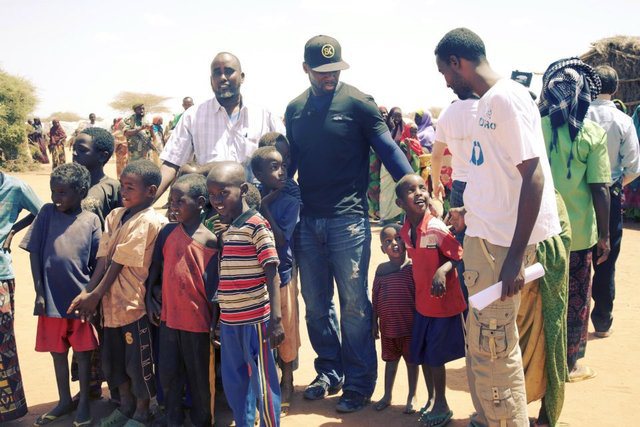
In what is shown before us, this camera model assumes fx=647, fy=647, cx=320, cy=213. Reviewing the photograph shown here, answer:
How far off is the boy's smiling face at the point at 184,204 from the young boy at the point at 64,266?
69cm

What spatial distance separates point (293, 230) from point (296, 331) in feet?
2.28

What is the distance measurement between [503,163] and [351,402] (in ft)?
6.69

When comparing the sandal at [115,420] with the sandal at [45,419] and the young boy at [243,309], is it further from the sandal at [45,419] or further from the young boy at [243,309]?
the young boy at [243,309]

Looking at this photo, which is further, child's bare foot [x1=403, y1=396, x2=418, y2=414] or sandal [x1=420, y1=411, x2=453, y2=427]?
child's bare foot [x1=403, y1=396, x2=418, y2=414]

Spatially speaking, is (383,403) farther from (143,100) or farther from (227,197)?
(143,100)

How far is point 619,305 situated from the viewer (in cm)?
662

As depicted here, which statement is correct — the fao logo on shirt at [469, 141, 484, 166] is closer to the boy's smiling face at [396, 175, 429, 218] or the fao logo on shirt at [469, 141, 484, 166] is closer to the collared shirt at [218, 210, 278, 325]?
the boy's smiling face at [396, 175, 429, 218]

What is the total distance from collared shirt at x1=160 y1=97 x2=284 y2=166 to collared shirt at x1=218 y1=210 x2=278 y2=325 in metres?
1.01

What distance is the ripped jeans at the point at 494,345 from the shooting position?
2992 mm

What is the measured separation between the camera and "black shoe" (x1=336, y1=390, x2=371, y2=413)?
4160 millimetres

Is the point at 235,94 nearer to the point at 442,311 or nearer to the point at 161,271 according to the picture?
the point at 161,271

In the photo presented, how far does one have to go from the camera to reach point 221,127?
4422 mm

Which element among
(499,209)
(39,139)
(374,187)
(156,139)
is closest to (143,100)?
(39,139)

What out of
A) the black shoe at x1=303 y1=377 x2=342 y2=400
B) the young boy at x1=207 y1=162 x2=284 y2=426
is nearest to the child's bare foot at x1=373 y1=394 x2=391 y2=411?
the black shoe at x1=303 y1=377 x2=342 y2=400
